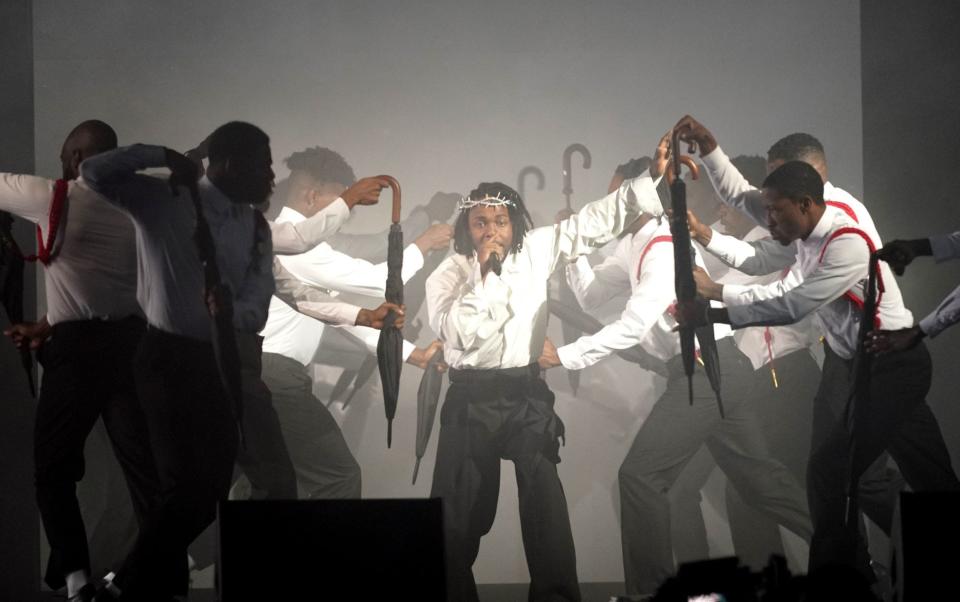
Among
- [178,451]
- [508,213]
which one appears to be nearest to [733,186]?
[508,213]

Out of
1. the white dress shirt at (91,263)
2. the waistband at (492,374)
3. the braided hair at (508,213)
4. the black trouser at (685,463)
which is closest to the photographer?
the white dress shirt at (91,263)

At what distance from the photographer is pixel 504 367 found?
4852 millimetres

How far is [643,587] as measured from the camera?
4.75m

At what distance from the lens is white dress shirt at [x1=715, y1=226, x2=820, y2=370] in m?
4.94

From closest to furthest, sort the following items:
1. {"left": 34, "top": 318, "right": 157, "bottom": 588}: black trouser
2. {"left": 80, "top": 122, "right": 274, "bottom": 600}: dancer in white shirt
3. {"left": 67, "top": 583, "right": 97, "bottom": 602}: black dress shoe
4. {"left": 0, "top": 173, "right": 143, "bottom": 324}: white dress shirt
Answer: {"left": 80, "top": 122, "right": 274, "bottom": 600}: dancer in white shirt, {"left": 67, "top": 583, "right": 97, "bottom": 602}: black dress shoe, {"left": 34, "top": 318, "right": 157, "bottom": 588}: black trouser, {"left": 0, "top": 173, "right": 143, "bottom": 324}: white dress shirt

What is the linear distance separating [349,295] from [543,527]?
1426 mm

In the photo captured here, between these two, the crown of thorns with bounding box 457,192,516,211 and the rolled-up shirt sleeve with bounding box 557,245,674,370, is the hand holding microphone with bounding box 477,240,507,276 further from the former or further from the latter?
the rolled-up shirt sleeve with bounding box 557,245,674,370

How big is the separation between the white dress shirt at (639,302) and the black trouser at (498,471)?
1.06ft

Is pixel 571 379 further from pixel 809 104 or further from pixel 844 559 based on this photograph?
pixel 809 104

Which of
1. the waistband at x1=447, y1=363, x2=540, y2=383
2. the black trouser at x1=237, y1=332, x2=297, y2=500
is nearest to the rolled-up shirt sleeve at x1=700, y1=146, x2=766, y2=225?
the waistband at x1=447, y1=363, x2=540, y2=383

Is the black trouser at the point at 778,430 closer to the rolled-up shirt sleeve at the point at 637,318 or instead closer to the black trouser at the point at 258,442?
the rolled-up shirt sleeve at the point at 637,318

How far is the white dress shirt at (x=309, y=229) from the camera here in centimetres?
477

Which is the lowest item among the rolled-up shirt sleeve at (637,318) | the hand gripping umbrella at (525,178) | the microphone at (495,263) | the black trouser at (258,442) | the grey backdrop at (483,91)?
the black trouser at (258,442)

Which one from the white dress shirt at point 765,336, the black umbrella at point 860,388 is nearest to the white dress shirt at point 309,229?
the white dress shirt at point 765,336
